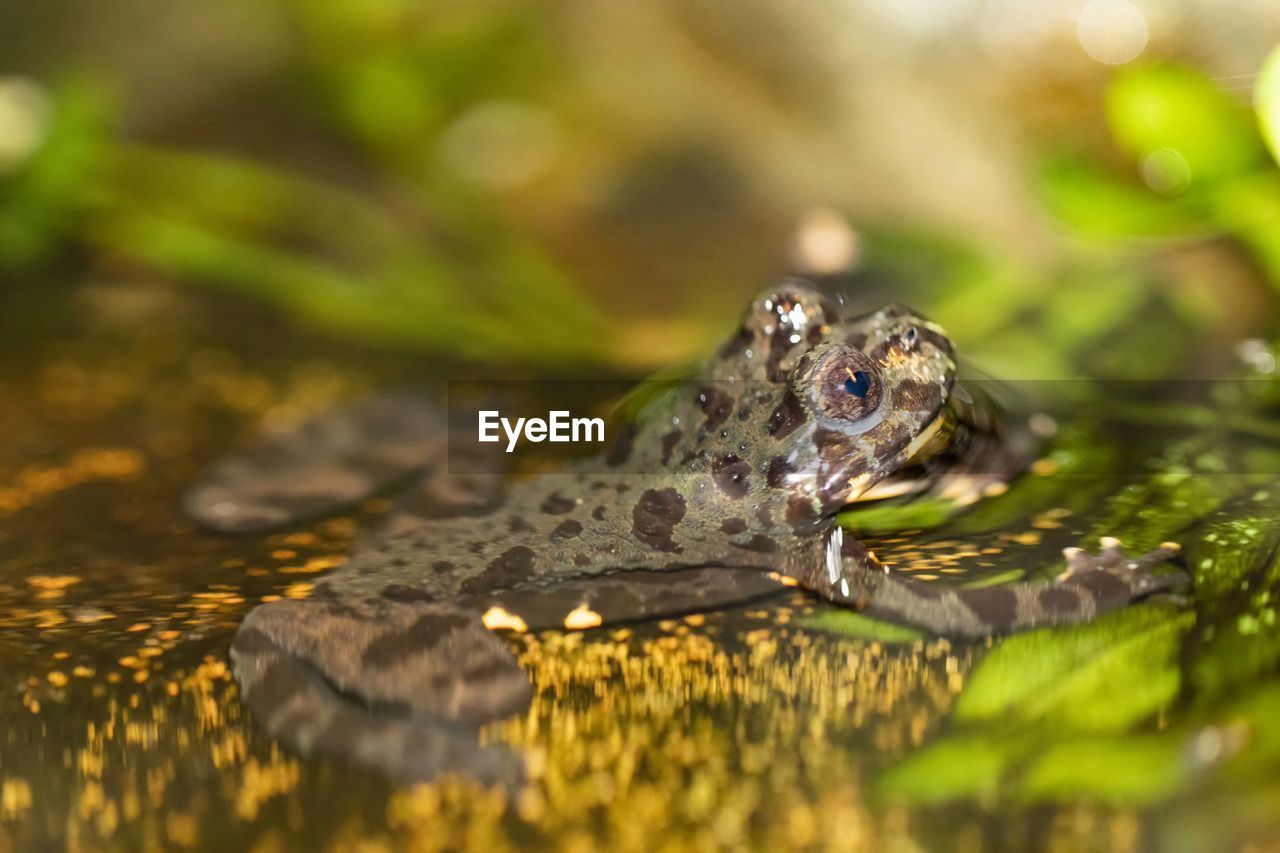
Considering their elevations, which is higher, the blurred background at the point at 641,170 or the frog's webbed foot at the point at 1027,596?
the blurred background at the point at 641,170

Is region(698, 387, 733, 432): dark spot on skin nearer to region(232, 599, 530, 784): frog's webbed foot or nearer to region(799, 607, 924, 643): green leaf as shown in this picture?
region(799, 607, 924, 643): green leaf

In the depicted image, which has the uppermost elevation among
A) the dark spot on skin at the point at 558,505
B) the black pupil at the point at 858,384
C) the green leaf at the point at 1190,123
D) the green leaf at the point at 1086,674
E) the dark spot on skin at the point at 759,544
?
the green leaf at the point at 1190,123

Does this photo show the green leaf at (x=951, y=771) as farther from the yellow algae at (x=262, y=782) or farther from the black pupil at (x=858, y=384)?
the yellow algae at (x=262, y=782)

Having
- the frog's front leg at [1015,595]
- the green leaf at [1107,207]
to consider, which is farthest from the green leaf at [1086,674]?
the green leaf at [1107,207]

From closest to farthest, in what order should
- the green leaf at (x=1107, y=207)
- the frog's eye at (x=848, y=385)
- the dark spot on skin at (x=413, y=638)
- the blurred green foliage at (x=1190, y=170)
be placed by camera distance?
1. the dark spot on skin at (x=413, y=638)
2. the frog's eye at (x=848, y=385)
3. the blurred green foliage at (x=1190, y=170)
4. the green leaf at (x=1107, y=207)

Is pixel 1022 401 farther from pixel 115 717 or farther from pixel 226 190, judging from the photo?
pixel 226 190

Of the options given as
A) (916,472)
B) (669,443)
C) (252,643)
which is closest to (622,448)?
(669,443)

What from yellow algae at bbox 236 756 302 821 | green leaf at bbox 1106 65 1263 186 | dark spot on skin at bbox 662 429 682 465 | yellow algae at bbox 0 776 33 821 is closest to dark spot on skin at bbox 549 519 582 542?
dark spot on skin at bbox 662 429 682 465

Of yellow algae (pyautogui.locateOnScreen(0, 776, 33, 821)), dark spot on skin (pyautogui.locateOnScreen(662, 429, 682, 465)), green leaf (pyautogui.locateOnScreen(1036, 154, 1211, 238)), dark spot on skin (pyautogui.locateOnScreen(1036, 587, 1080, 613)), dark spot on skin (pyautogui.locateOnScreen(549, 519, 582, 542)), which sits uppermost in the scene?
green leaf (pyautogui.locateOnScreen(1036, 154, 1211, 238))
